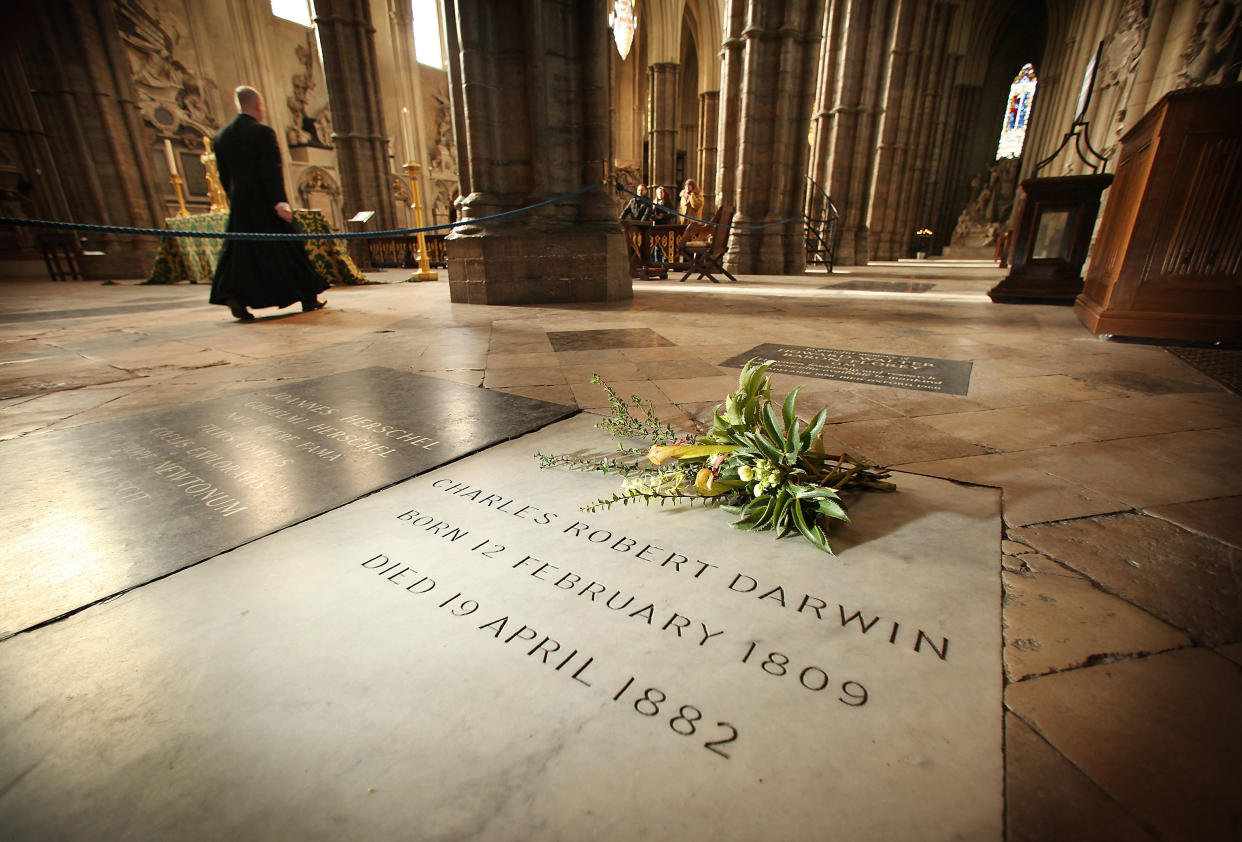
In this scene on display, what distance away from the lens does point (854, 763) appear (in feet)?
2.55

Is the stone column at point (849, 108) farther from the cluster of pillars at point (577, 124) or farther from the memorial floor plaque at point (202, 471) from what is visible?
the memorial floor plaque at point (202, 471)

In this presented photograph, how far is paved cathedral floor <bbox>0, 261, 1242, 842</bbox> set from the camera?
799mm

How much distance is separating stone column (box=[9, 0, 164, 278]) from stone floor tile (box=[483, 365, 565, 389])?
14421 mm

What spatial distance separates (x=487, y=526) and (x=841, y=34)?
16.4m

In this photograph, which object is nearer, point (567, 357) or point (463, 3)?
point (567, 357)

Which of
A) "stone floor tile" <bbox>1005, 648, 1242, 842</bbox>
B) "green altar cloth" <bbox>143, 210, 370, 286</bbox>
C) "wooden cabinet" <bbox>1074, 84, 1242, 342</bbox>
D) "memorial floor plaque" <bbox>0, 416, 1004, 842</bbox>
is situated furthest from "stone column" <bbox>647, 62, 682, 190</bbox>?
"stone floor tile" <bbox>1005, 648, 1242, 842</bbox>

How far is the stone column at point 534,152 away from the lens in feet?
18.7

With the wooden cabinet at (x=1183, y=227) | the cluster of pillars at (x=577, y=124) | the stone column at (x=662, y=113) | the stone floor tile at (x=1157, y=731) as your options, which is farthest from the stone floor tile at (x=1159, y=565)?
the stone column at (x=662, y=113)

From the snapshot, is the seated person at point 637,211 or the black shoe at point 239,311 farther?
the seated person at point 637,211

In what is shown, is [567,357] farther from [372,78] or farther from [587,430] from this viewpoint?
[372,78]

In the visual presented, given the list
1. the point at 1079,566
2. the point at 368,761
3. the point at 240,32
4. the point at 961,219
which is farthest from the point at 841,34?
the point at 240,32

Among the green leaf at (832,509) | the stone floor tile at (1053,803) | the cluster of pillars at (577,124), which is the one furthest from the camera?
the cluster of pillars at (577,124)

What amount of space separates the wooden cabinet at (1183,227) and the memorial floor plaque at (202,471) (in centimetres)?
425

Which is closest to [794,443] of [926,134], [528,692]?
[528,692]
